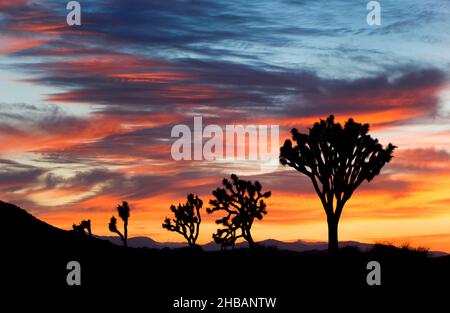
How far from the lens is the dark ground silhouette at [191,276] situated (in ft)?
67.8

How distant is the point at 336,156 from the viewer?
105 feet

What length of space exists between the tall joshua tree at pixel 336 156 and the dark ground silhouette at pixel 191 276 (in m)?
4.78

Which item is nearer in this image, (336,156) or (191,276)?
(191,276)

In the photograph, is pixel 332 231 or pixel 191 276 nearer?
pixel 191 276

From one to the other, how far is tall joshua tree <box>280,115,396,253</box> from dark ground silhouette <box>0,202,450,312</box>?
4779mm

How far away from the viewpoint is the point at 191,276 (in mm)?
23516

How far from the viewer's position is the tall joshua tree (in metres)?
31.9

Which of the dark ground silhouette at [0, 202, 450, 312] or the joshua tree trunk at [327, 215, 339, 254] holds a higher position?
the joshua tree trunk at [327, 215, 339, 254]

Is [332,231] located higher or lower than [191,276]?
higher

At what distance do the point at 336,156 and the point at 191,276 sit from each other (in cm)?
1139

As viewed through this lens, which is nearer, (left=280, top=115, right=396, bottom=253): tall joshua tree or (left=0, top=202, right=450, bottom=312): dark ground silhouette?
(left=0, top=202, right=450, bottom=312): dark ground silhouette

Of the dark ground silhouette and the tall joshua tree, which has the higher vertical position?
the tall joshua tree
